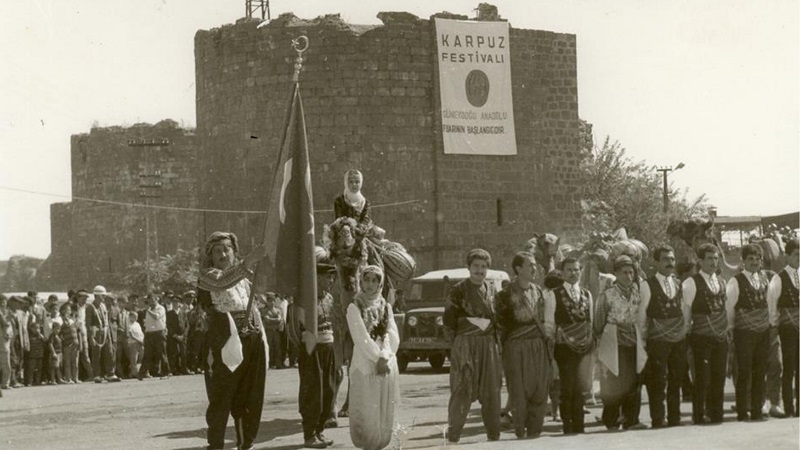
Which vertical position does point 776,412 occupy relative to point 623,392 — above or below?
below

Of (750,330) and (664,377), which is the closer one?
(664,377)

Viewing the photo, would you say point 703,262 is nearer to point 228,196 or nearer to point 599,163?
point 228,196

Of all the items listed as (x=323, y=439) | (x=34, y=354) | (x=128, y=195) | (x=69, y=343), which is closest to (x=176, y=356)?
(x=69, y=343)

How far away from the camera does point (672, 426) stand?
1038 centimetres

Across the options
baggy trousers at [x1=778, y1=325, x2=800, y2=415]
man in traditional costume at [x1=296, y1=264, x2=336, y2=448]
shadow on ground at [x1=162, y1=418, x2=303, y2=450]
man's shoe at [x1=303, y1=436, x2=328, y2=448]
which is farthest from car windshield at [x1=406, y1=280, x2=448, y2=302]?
man's shoe at [x1=303, y1=436, x2=328, y2=448]

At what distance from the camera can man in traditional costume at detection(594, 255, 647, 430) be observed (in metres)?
10.5

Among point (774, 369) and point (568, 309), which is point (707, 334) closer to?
point (774, 369)

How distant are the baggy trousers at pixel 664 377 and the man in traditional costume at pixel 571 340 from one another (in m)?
0.48

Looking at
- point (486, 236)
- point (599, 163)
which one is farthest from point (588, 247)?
point (599, 163)

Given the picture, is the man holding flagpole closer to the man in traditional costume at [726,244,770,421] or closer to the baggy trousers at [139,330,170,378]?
the man in traditional costume at [726,244,770,421]

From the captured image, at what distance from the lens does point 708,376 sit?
10.6m

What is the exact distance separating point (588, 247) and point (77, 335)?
11187mm

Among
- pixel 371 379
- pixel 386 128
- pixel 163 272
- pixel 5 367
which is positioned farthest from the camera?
pixel 163 272

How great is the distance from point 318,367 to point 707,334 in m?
3.10
